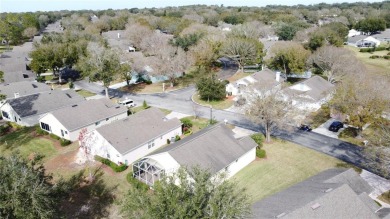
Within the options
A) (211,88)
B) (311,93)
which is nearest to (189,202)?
(211,88)

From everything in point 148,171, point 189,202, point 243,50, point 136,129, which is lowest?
point 148,171

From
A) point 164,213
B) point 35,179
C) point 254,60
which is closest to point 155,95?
point 254,60

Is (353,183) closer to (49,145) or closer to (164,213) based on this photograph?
(164,213)

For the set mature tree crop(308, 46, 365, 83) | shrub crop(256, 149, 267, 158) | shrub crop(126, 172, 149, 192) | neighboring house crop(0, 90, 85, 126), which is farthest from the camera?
mature tree crop(308, 46, 365, 83)

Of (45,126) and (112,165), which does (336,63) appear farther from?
(45,126)

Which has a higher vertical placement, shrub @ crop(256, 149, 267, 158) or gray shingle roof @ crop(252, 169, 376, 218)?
gray shingle roof @ crop(252, 169, 376, 218)

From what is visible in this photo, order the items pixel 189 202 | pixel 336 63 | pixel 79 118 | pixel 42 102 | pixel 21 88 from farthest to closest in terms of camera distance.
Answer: pixel 336 63 → pixel 21 88 → pixel 42 102 → pixel 79 118 → pixel 189 202

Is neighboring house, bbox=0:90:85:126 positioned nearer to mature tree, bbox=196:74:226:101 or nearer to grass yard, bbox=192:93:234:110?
grass yard, bbox=192:93:234:110

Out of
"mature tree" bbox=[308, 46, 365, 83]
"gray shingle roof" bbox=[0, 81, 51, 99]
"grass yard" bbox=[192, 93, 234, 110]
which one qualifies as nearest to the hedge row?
"grass yard" bbox=[192, 93, 234, 110]
